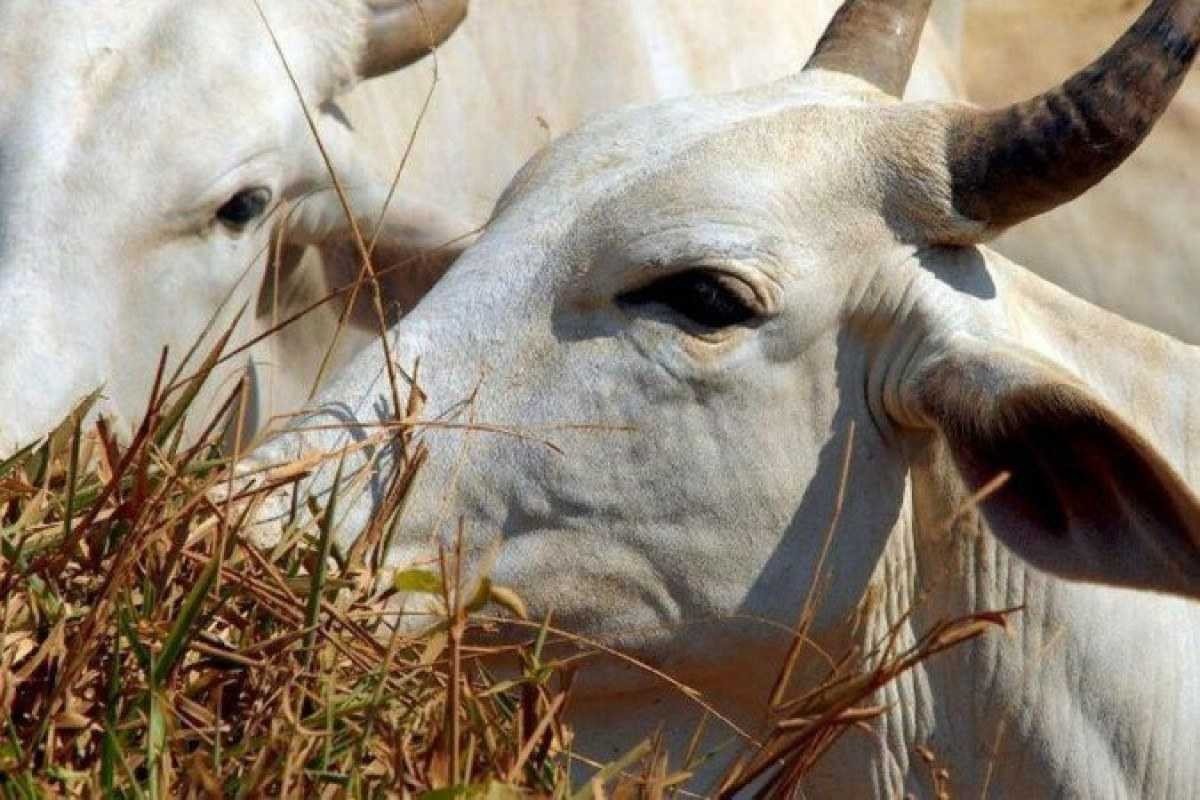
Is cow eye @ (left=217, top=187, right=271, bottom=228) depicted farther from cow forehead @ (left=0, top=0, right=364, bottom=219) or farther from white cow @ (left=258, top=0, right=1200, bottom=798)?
white cow @ (left=258, top=0, right=1200, bottom=798)

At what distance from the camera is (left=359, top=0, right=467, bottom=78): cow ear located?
5473 millimetres

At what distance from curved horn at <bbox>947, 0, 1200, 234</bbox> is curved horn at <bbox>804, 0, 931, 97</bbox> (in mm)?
590

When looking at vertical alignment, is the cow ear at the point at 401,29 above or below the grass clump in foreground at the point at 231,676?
below

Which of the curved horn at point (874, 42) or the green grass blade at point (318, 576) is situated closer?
the green grass blade at point (318, 576)

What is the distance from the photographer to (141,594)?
2.98 meters

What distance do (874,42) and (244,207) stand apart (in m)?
1.60

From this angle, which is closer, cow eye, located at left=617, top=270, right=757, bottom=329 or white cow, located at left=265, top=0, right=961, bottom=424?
cow eye, located at left=617, top=270, right=757, bottom=329

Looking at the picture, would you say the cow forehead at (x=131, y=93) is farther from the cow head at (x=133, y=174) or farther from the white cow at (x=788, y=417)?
the white cow at (x=788, y=417)

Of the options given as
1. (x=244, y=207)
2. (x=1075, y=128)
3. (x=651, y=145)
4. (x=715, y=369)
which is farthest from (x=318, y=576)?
(x=244, y=207)

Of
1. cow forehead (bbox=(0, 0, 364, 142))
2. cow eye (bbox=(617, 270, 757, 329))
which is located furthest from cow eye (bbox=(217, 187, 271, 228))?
cow eye (bbox=(617, 270, 757, 329))

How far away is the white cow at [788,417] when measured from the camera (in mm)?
3469

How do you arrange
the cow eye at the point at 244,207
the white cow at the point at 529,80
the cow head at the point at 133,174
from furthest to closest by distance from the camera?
the white cow at the point at 529,80 < the cow eye at the point at 244,207 < the cow head at the point at 133,174

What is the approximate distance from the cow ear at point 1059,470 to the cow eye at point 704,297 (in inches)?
10.2

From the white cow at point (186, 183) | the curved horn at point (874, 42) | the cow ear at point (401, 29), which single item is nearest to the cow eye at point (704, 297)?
the curved horn at point (874, 42)
